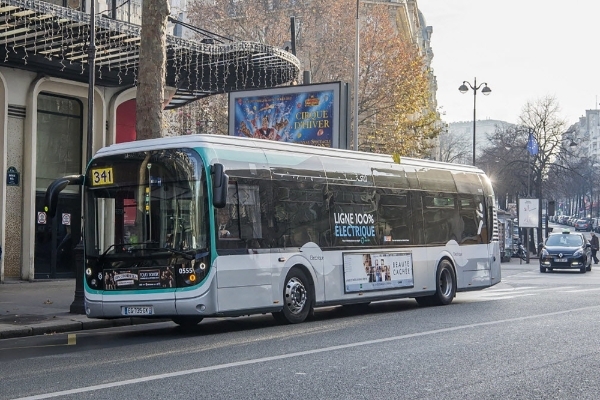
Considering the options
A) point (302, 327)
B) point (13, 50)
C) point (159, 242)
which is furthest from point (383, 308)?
point (13, 50)

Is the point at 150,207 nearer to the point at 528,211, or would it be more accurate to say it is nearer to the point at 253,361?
the point at 253,361

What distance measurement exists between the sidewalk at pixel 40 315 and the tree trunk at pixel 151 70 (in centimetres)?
398

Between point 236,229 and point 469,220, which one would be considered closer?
point 236,229

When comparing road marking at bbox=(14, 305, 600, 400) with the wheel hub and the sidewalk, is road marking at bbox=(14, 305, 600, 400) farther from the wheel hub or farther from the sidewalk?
the sidewalk

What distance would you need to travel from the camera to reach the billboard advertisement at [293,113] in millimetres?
30297

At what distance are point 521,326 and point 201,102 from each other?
35.3 meters

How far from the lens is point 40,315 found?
1783 cm

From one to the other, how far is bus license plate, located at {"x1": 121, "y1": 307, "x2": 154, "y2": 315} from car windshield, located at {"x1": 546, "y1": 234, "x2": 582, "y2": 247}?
32.4 metres

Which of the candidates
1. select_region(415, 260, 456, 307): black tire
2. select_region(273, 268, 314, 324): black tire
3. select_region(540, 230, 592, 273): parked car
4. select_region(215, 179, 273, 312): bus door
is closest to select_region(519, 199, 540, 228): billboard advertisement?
select_region(540, 230, 592, 273): parked car

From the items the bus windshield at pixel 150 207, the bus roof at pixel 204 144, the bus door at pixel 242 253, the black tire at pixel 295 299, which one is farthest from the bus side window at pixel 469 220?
the bus windshield at pixel 150 207

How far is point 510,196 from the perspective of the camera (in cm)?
8681

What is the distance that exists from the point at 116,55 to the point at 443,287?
11.4 metres

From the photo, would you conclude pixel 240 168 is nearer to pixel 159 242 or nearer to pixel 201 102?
pixel 159 242

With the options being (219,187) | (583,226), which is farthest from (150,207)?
(583,226)
